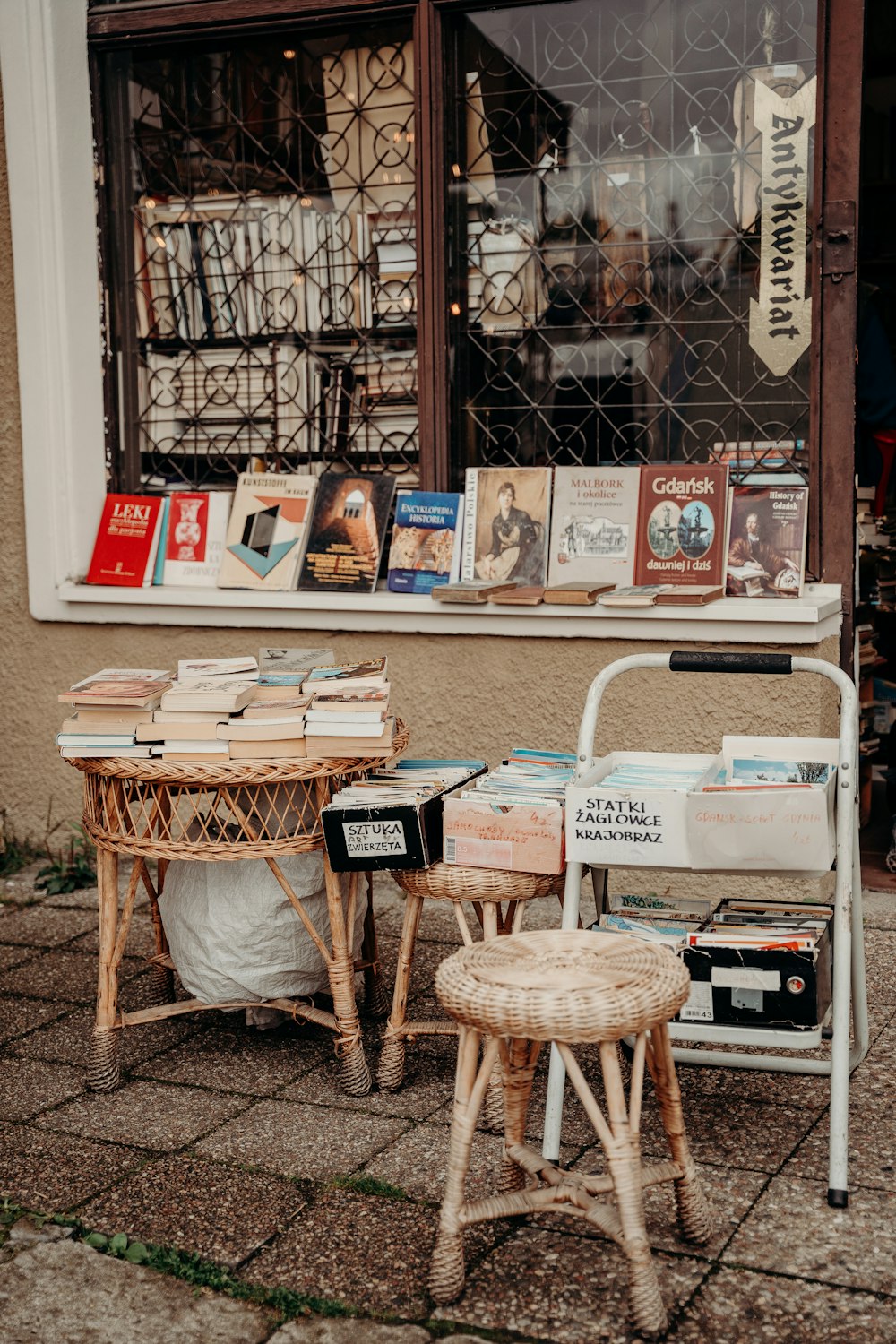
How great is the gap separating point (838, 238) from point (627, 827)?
103 inches

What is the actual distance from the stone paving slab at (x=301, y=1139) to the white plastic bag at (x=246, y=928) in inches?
14.0

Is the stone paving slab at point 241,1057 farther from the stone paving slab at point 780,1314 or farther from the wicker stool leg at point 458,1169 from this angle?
the stone paving slab at point 780,1314

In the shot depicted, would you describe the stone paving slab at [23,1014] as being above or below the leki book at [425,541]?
below

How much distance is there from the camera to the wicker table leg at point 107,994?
356 centimetres

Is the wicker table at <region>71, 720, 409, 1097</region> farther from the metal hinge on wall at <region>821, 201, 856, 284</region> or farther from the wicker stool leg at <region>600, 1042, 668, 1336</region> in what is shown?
the metal hinge on wall at <region>821, 201, 856, 284</region>

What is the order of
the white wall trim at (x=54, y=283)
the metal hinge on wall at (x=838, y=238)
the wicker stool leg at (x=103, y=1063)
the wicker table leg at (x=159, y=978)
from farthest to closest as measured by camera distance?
1. the white wall trim at (x=54, y=283)
2. the metal hinge on wall at (x=838, y=238)
3. the wicker table leg at (x=159, y=978)
4. the wicker stool leg at (x=103, y=1063)

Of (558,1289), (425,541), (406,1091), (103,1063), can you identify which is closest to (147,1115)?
(103,1063)

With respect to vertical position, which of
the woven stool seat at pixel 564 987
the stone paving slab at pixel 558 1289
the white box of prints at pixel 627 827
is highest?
the white box of prints at pixel 627 827

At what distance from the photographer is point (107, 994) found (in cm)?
361

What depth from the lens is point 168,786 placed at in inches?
143

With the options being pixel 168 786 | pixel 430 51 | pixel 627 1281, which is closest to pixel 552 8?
pixel 430 51

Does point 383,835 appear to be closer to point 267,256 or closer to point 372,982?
point 372,982

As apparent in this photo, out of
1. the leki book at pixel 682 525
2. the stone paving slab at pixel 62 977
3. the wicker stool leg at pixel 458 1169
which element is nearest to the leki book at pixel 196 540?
the stone paving slab at pixel 62 977

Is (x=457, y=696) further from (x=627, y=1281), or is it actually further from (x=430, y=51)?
(x=627, y=1281)
